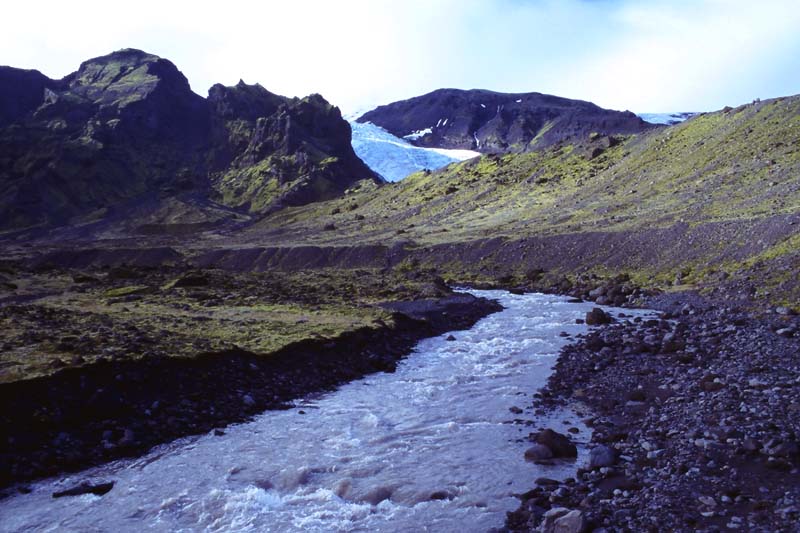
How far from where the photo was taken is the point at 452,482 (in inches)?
570

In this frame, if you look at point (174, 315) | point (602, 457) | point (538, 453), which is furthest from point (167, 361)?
point (602, 457)

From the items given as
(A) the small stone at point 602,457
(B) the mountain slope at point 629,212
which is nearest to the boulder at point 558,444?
(A) the small stone at point 602,457

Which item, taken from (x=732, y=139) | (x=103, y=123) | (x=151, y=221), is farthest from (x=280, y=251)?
(x=103, y=123)

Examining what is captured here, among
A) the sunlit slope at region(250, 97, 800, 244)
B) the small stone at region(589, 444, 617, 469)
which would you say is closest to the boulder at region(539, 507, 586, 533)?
the small stone at region(589, 444, 617, 469)

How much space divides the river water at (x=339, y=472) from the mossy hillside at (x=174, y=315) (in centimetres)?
564

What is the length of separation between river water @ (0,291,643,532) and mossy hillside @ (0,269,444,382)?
5.64 meters

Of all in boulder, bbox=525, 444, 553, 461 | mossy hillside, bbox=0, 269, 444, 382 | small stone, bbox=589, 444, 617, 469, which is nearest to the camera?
small stone, bbox=589, 444, 617, 469

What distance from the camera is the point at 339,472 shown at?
15.3 metres

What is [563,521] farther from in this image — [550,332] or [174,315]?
[174,315]

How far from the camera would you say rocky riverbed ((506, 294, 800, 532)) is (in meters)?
11.5

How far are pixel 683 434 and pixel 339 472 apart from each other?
8627 millimetres

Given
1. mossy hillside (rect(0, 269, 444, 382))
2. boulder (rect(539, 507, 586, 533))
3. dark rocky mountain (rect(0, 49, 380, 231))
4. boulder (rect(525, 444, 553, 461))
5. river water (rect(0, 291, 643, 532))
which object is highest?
dark rocky mountain (rect(0, 49, 380, 231))

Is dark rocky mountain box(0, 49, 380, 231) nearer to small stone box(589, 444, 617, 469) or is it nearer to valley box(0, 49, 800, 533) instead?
valley box(0, 49, 800, 533)

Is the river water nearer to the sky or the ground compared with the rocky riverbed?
nearer to the ground
